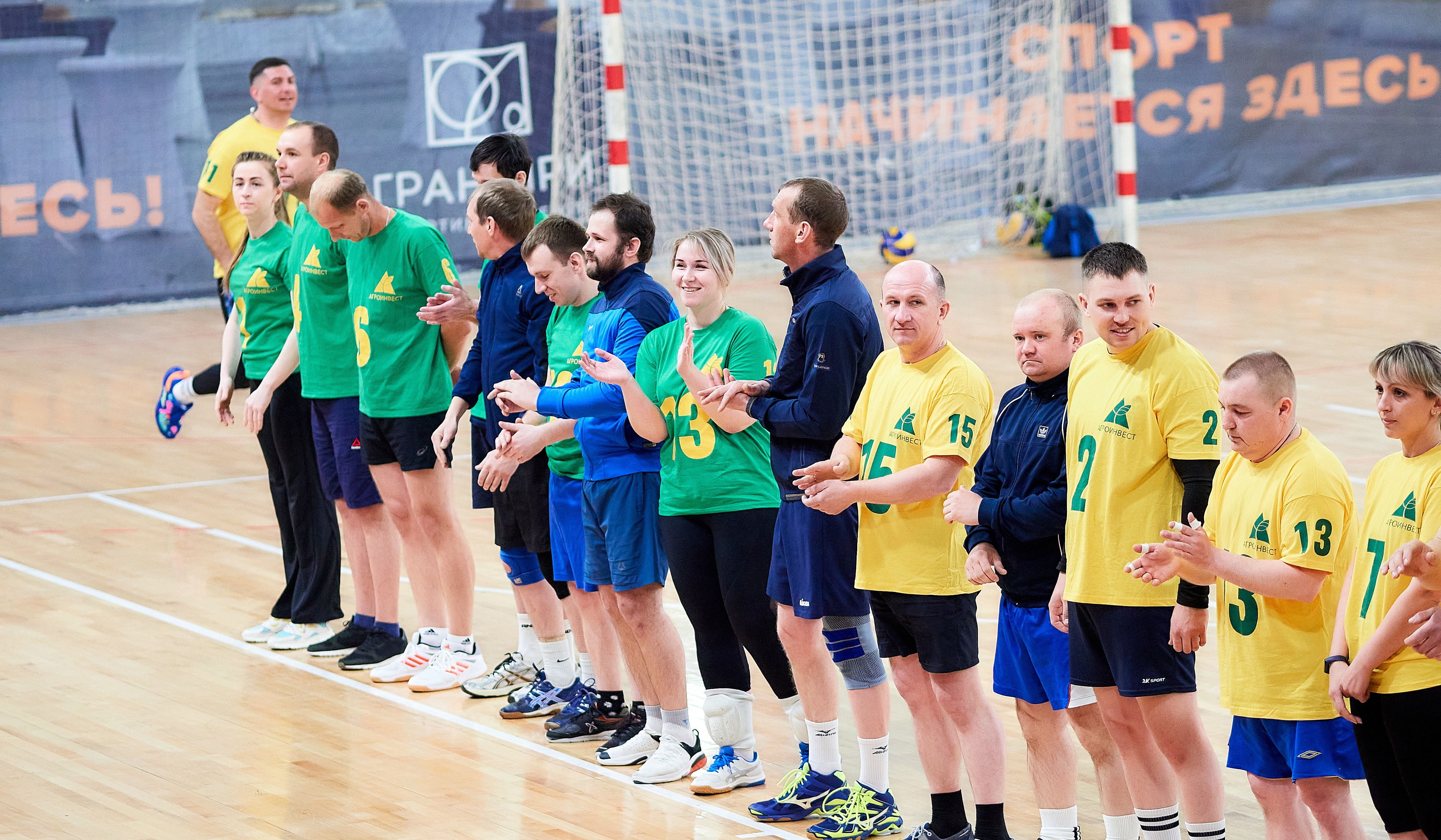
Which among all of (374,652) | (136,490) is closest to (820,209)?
(374,652)

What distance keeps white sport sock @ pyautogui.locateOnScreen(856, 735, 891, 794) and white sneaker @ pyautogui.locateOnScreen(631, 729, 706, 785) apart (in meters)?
0.74

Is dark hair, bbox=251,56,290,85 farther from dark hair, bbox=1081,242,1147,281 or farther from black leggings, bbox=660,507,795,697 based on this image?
dark hair, bbox=1081,242,1147,281

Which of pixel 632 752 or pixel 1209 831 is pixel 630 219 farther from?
pixel 1209 831

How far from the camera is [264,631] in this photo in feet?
22.8

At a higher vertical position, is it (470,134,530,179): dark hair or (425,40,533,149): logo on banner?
(425,40,533,149): logo on banner

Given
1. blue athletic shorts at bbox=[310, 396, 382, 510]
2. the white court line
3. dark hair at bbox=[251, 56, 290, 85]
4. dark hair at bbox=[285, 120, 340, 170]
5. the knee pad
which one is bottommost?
the white court line

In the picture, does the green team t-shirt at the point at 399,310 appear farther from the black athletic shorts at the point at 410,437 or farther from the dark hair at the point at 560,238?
the dark hair at the point at 560,238

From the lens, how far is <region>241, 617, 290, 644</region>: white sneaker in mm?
6914

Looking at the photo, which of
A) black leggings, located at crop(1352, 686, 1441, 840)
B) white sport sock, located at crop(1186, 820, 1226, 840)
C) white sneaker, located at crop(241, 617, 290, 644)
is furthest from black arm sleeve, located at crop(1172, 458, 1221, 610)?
white sneaker, located at crop(241, 617, 290, 644)

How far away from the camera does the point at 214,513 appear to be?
9.16 meters

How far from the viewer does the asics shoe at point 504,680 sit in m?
6.18

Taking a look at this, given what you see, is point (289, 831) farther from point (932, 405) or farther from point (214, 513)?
point (214, 513)

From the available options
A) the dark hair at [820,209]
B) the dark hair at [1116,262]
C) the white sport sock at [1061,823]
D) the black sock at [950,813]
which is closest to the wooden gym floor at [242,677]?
the black sock at [950,813]

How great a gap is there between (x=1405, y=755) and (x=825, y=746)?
184 centimetres
